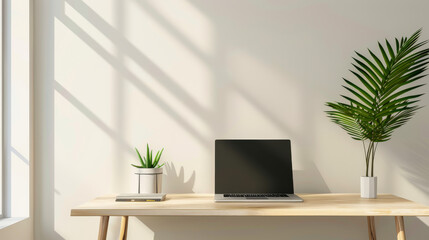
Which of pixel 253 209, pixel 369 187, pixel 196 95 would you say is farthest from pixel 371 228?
pixel 196 95

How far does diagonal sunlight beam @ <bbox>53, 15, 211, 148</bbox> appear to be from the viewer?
265 cm

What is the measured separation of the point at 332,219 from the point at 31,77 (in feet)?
6.42

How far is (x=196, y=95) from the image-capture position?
265cm

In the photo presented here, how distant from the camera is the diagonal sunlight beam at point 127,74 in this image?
2.65m

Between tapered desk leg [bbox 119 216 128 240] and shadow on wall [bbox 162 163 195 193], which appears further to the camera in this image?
shadow on wall [bbox 162 163 195 193]

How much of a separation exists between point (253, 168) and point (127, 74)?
932 mm

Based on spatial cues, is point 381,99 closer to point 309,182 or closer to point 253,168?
point 309,182

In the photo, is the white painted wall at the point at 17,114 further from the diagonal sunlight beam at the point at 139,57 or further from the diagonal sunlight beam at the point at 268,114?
the diagonal sunlight beam at the point at 268,114

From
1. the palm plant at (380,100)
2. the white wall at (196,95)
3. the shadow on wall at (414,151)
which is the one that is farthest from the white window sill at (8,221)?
the shadow on wall at (414,151)

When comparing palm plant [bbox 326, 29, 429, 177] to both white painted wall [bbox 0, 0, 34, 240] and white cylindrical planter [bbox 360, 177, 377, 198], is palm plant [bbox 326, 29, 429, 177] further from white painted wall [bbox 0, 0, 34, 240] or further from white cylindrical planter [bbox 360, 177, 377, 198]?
white painted wall [bbox 0, 0, 34, 240]

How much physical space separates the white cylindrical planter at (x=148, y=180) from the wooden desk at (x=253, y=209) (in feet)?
0.68

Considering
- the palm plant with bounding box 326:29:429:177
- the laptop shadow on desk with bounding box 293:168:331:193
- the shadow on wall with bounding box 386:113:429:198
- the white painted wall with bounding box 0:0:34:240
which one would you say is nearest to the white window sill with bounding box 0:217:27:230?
the white painted wall with bounding box 0:0:34:240

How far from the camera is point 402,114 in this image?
244 centimetres

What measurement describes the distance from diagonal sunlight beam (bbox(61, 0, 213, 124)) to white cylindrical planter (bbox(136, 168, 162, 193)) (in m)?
0.45
